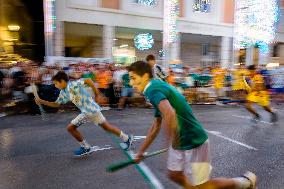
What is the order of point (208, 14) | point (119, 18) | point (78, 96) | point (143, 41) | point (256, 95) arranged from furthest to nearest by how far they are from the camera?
point (208, 14), point (143, 41), point (119, 18), point (256, 95), point (78, 96)

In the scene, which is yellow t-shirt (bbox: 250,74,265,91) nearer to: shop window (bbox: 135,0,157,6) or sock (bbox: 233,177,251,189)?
sock (bbox: 233,177,251,189)

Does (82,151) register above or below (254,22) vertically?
below

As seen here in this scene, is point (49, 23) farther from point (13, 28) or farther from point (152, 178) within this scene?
point (152, 178)

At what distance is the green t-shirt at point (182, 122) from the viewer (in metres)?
3.13

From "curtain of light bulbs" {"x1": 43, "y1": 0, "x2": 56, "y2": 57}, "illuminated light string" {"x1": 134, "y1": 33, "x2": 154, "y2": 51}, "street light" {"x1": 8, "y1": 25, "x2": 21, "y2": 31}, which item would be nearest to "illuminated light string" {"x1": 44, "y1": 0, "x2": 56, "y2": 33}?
"curtain of light bulbs" {"x1": 43, "y1": 0, "x2": 56, "y2": 57}

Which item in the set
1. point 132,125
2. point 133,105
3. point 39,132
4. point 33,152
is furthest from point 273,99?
point 33,152

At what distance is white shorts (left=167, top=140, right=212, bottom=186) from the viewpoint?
123 inches

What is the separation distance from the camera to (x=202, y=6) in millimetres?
22172

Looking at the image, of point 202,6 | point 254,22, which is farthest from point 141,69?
point 254,22

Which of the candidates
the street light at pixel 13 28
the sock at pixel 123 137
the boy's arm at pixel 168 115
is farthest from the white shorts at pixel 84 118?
the street light at pixel 13 28

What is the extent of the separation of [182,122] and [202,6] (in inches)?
792

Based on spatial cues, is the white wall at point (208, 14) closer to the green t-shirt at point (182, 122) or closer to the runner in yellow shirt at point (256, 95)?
the runner in yellow shirt at point (256, 95)

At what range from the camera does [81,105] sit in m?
6.06

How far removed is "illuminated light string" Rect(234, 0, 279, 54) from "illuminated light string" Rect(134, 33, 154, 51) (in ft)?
20.8
